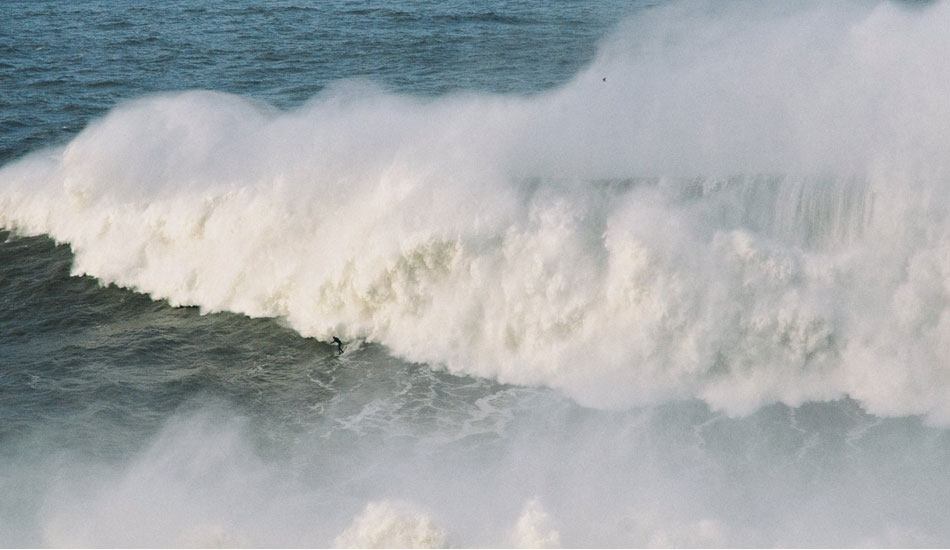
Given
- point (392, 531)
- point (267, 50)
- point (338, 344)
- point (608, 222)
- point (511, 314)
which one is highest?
point (267, 50)

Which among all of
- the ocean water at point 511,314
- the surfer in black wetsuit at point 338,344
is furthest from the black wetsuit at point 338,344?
the ocean water at point 511,314

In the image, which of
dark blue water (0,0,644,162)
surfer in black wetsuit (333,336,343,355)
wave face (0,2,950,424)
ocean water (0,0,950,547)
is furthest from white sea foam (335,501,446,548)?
dark blue water (0,0,644,162)

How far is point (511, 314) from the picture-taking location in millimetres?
16062

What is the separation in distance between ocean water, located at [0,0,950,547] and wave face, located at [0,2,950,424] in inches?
2.3

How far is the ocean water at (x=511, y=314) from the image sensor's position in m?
12.6

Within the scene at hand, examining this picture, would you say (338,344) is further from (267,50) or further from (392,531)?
(267,50)

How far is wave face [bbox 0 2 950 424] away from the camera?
14.8 m

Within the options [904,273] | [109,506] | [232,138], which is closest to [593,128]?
[904,273]

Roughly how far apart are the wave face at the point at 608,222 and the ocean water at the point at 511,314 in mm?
58

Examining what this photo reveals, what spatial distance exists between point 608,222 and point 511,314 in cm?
242

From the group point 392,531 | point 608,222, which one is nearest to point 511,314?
point 608,222

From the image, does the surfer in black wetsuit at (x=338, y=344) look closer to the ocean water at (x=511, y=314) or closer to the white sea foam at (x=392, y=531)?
the ocean water at (x=511, y=314)

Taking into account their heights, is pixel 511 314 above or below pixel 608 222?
below

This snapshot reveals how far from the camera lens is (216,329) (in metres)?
17.7
